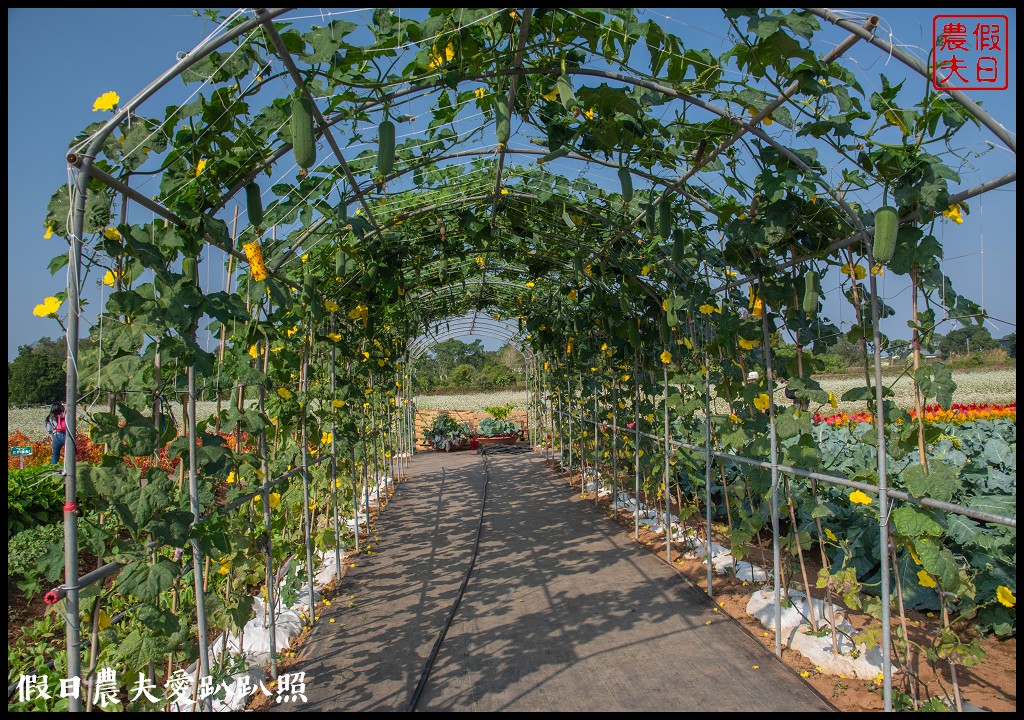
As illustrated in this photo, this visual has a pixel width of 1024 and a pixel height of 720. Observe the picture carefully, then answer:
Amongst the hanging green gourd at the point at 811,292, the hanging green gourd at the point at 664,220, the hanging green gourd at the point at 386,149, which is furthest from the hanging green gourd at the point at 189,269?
the hanging green gourd at the point at 811,292

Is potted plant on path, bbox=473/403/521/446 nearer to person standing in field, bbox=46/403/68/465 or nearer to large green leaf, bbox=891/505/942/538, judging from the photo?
person standing in field, bbox=46/403/68/465

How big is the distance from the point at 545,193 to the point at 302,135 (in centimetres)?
279

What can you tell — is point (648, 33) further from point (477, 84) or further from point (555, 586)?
point (555, 586)

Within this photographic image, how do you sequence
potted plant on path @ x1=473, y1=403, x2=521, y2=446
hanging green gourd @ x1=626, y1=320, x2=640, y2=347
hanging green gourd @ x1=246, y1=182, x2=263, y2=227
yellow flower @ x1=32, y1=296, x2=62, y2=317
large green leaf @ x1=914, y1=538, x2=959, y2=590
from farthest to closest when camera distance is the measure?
1. potted plant on path @ x1=473, y1=403, x2=521, y2=446
2. hanging green gourd @ x1=626, y1=320, x2=640, y2=347
3. hanging green gourd @ x1=246, y1=182, x2=263, y2=227
4. large green leaf @ x1=914, y1=538, x2=959, y2=590
5. yellow flower @ x1=32, y1=296, x2=62, y2=317

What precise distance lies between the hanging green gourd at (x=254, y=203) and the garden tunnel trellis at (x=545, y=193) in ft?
0.20

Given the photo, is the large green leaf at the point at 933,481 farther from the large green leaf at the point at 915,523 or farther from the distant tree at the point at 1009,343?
the distant tree at the point at 1009,343

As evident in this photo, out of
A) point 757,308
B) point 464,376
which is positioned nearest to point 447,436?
point 757,308

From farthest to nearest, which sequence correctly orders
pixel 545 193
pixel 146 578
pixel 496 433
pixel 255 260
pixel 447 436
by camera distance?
pixel 496 433
pixel 447 436
pixel 545 193
pixel 255 260
pixel 146 578

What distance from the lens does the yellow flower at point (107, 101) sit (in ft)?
7.84

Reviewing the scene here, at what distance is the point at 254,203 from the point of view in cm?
330

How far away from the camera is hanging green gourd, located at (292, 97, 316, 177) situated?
275 centimetres

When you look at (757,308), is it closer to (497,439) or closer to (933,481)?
(933,481)

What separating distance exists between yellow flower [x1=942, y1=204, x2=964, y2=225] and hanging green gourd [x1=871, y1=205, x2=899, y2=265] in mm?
234

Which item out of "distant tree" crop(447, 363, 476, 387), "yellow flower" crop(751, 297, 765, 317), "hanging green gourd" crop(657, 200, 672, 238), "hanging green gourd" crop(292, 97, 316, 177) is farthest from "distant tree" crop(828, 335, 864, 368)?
"distant tree" crop(447, 363, 476, 387)
